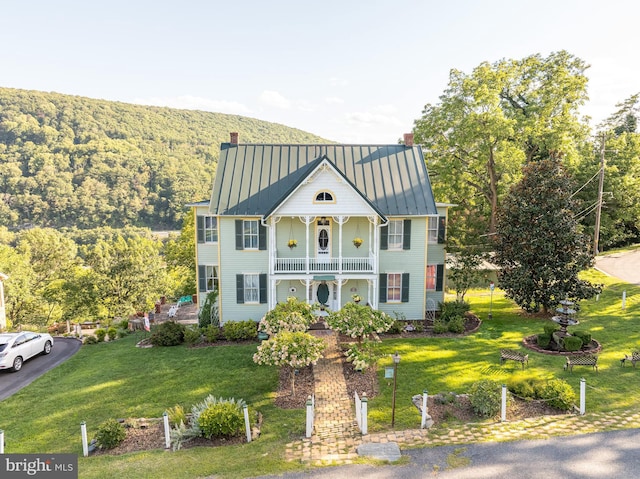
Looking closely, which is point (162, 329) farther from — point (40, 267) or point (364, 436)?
point (40, 267)

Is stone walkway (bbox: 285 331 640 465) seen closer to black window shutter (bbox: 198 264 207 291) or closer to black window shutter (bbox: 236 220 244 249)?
black window shutter (bbox: 236 220 244 249)

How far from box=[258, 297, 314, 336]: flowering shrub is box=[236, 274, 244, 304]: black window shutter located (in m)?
4.62

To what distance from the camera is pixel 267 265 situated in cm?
2109

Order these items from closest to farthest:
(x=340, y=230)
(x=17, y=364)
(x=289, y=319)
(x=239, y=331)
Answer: (x=289, y=319) → (x=17, y=364) → (x=239, y=331) → (x=340, y=230)

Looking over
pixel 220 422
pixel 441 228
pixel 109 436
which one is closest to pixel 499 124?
pixel 441 228

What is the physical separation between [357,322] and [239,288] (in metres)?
8.13

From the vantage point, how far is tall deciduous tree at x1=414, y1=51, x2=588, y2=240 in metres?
28.2

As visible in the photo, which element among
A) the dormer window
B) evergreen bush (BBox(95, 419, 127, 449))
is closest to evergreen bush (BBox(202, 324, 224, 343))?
the dormer window

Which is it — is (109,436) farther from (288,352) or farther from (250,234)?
(250,234)

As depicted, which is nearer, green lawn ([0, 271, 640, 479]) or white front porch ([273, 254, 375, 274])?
green lawn ([0, 271, 640, 479])

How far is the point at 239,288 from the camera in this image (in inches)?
834

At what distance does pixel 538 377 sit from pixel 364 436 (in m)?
7.36

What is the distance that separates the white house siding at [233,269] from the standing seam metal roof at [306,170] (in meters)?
1.20

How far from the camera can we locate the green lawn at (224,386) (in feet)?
32.6
